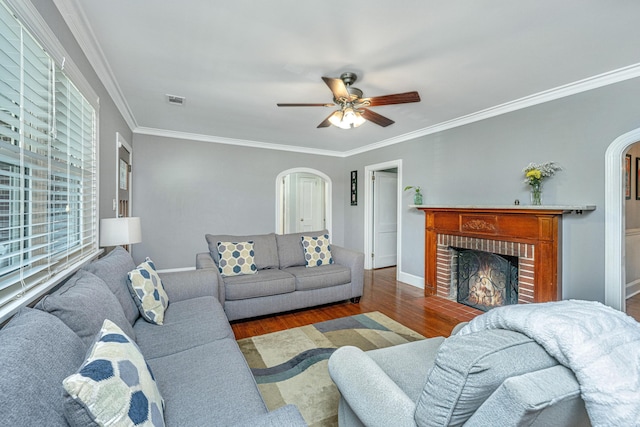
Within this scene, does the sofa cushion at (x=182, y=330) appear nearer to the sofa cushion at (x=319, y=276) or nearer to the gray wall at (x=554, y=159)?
the sofa cushion at (x=319, y=276)

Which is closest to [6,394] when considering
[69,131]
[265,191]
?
[69,131]

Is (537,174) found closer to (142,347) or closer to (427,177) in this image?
(427,177)

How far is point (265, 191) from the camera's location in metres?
5.45

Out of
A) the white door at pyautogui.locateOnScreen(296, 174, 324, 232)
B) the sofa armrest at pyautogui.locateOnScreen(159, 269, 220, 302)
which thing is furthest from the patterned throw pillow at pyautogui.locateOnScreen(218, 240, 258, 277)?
the white door at pyautogui.locateOnScreen(296, 174, 324, 232)

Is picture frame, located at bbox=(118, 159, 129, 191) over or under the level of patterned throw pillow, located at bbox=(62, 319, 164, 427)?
over

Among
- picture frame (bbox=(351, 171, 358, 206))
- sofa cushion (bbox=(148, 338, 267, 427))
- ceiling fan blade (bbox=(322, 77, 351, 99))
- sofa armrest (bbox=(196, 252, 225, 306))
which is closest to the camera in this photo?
sofa cushion (bbox=(148, 338, 267, 427))

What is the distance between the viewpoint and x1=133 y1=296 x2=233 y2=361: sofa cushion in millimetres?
1669

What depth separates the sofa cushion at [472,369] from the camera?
0.79 metres

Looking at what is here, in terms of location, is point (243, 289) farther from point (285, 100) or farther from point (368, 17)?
point (368, 17)

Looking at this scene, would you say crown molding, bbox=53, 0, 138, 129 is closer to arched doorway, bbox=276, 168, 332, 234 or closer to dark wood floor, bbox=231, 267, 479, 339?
dark wood floor, bbox=231, 267, 479, 339

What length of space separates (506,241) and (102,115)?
14.5 feet

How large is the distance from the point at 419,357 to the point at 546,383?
2.71ft

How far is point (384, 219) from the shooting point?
19.4 feet

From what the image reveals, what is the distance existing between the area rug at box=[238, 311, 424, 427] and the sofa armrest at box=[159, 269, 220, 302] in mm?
583
